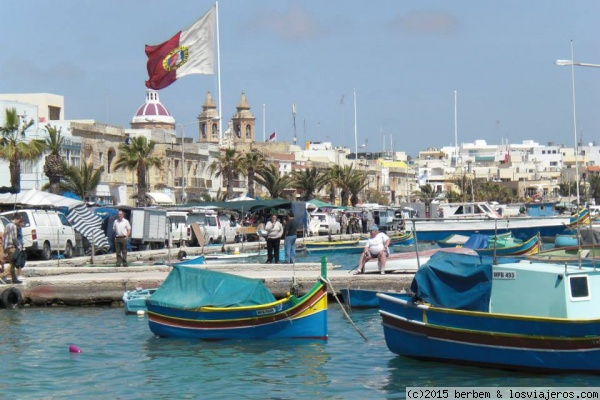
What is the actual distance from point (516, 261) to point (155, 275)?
488 inches

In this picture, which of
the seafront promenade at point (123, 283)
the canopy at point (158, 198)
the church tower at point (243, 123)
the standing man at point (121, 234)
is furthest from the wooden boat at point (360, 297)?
the church tower at point (243, 123)

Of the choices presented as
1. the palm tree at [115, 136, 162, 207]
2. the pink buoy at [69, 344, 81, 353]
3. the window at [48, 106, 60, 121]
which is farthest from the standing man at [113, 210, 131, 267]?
the window at [48, 106, 60, 121]

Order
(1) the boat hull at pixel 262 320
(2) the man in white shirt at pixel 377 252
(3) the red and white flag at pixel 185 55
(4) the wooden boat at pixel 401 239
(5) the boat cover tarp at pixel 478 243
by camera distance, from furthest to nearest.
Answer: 1. (4) the wooden boat at pixel 401 239
2. (5) the boat cover tarp at pixel 478 243
3. (3) the red and white flag at pixel 185 55
4. (2) the man in white shirt at pixel 377 252
5. (1) the boat hull at pixel 262 320

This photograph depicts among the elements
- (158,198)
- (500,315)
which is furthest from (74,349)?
(158,198)

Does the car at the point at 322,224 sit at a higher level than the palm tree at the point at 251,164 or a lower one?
lower

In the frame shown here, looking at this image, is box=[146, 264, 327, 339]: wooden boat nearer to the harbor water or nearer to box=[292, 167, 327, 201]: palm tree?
the harbor water

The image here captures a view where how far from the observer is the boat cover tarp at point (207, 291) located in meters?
21.0

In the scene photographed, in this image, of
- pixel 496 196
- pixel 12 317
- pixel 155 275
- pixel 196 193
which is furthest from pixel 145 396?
pixel 496 196

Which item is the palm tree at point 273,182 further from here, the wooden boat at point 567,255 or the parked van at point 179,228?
the wooden boat at point 567,255

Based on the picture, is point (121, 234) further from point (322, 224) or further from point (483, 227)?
point (322, 224)

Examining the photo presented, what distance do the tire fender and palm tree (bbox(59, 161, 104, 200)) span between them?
36.5 m

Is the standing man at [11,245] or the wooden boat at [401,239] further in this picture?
the wooden boat at [401,239]

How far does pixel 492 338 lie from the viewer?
56.6 ft

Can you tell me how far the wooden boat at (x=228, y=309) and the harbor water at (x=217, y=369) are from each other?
0.69 ft
